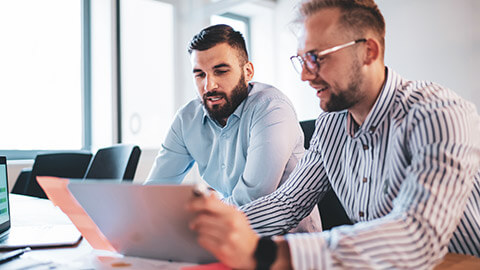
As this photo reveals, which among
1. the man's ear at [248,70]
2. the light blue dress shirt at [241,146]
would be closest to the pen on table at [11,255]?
the light blue dress shirt at [241,146]

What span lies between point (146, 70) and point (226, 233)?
4096 millimetres

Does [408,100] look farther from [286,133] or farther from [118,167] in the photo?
[118,167]

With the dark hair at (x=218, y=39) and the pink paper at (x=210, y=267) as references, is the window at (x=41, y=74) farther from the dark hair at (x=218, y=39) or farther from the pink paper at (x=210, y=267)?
the pink paper at (x=210, y=267)

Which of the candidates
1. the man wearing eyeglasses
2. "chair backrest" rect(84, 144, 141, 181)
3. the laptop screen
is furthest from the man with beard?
the laptop screen

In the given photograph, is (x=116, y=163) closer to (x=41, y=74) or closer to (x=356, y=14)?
(x=356, y=14)

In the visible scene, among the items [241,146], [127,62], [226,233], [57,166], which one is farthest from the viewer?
[127,62]

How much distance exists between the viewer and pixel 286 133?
5.32ft

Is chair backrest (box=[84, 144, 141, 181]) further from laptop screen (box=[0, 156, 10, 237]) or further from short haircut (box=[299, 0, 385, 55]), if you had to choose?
short haircut (box=[299, 0, 385, 55])

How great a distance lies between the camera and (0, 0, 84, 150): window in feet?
12.6

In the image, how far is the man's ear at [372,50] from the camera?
104cm

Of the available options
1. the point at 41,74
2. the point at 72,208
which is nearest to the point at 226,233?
the point at 72,208

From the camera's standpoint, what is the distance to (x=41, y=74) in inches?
159

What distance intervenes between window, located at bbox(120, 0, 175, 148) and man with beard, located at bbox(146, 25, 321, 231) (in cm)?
256

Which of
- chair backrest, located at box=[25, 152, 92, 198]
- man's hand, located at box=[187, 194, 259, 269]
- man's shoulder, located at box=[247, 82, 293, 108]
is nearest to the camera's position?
man's hand, located at box=[187, 194, 259, 269]
